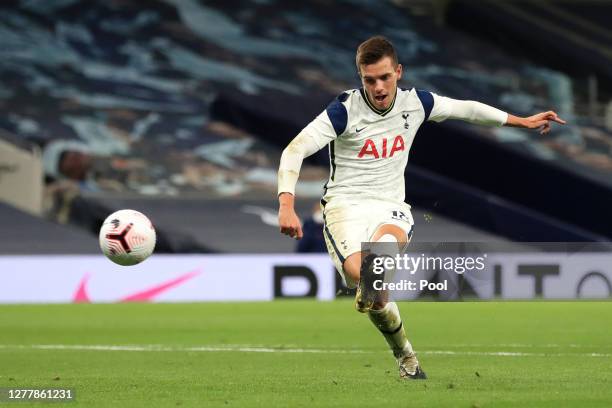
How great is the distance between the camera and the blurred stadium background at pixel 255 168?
14.0m

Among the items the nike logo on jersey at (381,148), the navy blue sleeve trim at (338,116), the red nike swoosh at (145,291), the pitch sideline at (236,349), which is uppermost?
the red nike swoosh at (145,291)

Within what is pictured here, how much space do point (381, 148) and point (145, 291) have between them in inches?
525

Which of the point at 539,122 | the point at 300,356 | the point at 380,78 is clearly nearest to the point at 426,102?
the point at 380,78

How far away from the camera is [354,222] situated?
7922 mm

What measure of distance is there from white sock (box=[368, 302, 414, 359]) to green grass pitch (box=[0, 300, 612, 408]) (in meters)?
0.20

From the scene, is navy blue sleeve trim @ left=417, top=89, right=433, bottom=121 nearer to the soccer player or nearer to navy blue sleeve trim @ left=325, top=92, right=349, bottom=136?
the soccer player

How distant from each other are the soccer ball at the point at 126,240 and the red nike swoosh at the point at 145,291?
474 inches

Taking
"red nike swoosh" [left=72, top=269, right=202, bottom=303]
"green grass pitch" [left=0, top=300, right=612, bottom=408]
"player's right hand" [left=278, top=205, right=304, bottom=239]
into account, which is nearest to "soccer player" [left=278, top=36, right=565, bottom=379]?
"green grass pitch" [left=0, top=300, right=612, bottom=408]

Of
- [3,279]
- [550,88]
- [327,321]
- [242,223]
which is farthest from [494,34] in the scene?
[327,321]

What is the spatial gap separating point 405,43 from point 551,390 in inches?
976

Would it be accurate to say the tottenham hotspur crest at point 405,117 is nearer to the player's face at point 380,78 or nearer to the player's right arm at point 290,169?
the player's face at point 380,78

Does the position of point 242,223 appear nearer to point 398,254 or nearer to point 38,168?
point 38,168

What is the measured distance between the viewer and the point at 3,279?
67.9 ft

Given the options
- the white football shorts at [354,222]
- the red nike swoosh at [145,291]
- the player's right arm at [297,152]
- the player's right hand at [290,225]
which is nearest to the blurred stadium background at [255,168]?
the red nike swoosh at [145,291]
